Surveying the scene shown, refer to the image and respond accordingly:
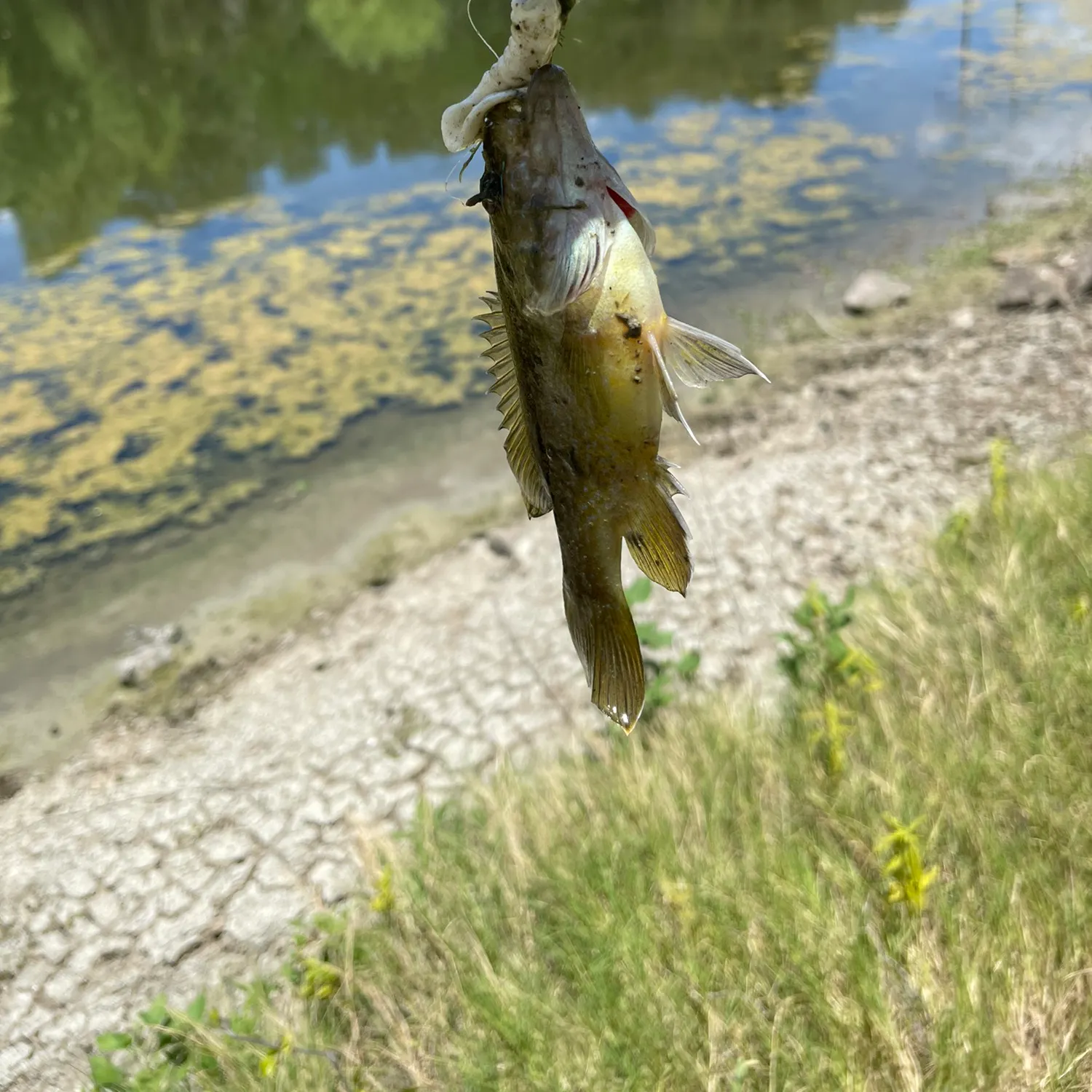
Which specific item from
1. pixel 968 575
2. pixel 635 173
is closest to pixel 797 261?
pixel 635 173

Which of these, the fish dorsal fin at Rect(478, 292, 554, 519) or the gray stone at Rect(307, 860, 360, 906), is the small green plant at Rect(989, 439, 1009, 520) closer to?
the fish dorsal fin at Rect(478, 292, 554, 519)

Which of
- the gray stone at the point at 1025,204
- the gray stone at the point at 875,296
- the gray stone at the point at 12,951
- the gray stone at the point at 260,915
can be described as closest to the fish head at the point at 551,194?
the gray stone at the point at 260,915

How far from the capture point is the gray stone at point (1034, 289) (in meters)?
6.96

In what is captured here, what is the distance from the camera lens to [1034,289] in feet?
23.4

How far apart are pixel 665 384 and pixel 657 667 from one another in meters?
2.55

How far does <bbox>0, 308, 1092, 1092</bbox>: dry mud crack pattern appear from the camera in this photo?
349 centimetres

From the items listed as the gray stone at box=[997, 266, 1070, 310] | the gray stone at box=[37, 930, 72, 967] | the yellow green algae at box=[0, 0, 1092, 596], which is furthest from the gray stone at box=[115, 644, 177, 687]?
the gray stone at box=[997, 266, 1070, 310]

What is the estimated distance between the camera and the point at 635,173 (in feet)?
35.1

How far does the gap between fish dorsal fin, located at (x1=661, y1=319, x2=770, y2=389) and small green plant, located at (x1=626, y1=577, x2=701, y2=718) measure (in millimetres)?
2125

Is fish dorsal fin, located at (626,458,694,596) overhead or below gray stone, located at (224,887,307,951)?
overhead

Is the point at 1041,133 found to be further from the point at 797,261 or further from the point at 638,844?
the point at 638,844

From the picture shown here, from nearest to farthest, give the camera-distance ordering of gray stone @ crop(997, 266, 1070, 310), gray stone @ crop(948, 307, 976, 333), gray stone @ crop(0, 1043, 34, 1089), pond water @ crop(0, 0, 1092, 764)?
gray stone @ crop(0, 1043, 34, 1089)
pond water @ crop(0, 0, 1092, 764)
gray stone @ crop(997, 266, 1070, 310)
gray stone @ crop(948, 307, 976, 333)

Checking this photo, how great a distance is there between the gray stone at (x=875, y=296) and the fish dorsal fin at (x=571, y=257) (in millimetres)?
7757

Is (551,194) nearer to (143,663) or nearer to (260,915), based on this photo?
(260,915)
